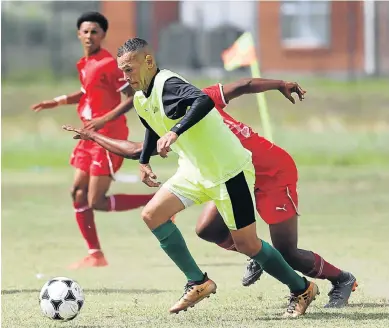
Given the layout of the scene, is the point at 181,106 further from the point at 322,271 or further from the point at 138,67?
the point at 322,271

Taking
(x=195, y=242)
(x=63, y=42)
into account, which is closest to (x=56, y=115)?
(x=63, y=42)

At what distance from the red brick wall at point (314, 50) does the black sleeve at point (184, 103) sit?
2203 cm

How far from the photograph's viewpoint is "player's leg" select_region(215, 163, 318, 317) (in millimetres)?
7582

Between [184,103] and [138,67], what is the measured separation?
398 mm

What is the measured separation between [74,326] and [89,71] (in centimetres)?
382

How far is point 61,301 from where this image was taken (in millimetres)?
7809

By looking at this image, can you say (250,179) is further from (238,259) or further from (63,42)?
(63,42)

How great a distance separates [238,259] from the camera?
11.2 metres

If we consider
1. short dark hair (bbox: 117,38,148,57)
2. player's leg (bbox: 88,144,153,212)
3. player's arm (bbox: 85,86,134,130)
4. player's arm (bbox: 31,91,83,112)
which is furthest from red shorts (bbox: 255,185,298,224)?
player's arm (bbox: 31,91,83,112)

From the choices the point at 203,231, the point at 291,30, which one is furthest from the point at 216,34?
the point at 203,231

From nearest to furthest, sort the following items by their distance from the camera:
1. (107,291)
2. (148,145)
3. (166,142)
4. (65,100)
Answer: (166,142) < (148,145) < (107,291) < (65,100)

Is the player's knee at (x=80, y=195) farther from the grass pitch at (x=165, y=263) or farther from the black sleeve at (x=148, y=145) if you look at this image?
the black sleeve at (x=148, y=145)

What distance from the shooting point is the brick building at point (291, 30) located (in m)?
29.2

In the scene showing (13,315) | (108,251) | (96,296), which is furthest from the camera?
(108,251)
